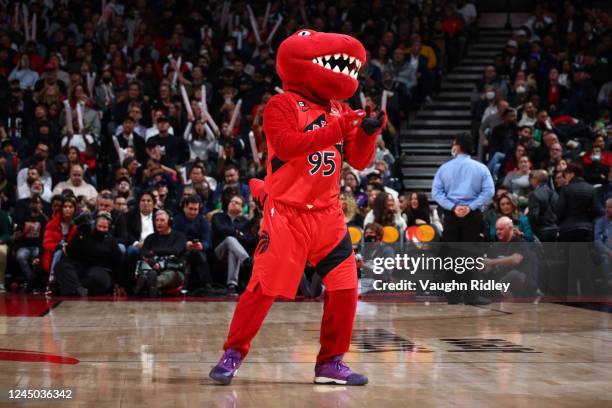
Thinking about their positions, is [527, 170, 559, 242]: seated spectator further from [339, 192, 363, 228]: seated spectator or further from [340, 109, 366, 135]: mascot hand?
[340, 109, 366, 135]: mascot hand

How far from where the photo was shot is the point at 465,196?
9.21 meters

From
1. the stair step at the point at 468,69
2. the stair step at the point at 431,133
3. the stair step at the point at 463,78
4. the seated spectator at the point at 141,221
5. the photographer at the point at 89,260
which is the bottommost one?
the photographer at the point at 89,260

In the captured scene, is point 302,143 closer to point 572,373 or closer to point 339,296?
point 339,296

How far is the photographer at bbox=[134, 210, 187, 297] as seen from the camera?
10.1 metres

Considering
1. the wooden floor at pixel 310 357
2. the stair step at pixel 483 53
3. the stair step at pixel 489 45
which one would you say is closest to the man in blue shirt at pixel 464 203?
the wooden floor at pixel 310 357

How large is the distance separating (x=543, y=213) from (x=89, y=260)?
484 cm

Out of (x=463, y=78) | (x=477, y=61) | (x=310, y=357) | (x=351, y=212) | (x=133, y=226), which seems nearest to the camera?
(x=310, y=357)

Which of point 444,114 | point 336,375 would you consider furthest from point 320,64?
point 444,114

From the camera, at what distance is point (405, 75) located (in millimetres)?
14922

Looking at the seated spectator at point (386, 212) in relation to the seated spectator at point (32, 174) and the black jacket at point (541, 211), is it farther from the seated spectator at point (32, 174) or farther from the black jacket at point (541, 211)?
the seated spectator at point (32, 174)

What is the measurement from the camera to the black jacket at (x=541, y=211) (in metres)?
10.9

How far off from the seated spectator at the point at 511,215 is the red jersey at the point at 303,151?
18.5 feet

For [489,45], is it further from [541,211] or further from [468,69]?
[541,211]

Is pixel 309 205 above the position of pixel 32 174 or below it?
above
